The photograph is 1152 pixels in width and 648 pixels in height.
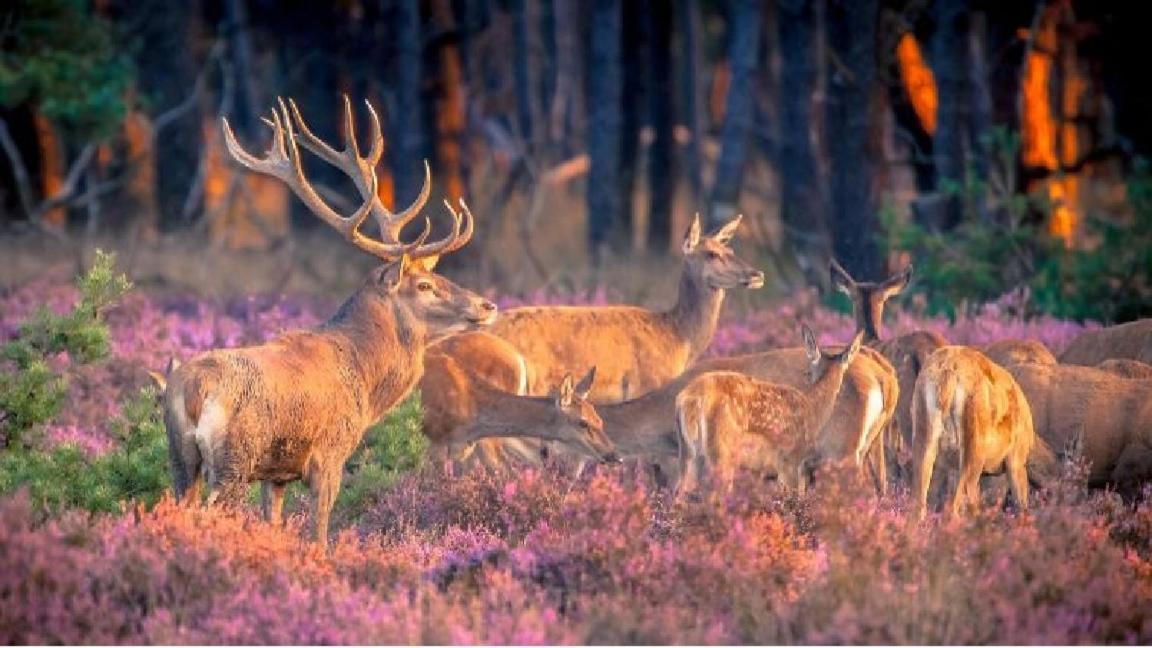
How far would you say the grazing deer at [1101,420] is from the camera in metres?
12.9

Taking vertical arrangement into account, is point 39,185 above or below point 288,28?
below

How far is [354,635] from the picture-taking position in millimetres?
8859

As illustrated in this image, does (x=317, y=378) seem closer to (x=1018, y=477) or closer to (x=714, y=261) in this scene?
(x=1018, y=477)

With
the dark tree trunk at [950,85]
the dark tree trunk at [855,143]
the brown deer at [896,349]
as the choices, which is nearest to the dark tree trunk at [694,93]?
the dark tree trunk at [950,85]

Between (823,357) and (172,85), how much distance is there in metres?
24.3

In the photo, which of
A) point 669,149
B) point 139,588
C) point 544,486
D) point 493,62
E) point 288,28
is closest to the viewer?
point 139,588

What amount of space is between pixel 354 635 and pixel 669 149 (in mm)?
24488

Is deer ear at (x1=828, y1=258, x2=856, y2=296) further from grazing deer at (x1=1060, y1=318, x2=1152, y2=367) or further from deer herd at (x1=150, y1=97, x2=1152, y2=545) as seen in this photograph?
grazing deer at (x1=1060, y1=318, x2=1152, y2=367)

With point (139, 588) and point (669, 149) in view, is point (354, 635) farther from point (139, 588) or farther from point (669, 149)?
point (669, 149)

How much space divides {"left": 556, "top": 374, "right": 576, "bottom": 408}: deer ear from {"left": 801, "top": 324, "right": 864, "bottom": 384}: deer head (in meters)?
1.43

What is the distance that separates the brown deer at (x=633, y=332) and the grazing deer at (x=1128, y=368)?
9.99 ft

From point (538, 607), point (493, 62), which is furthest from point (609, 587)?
point (493, 62)

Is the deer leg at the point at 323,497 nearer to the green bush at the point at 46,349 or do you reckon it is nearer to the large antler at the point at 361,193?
the large antler at the point at 361,193

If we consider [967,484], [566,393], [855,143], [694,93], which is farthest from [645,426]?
[694,93]
